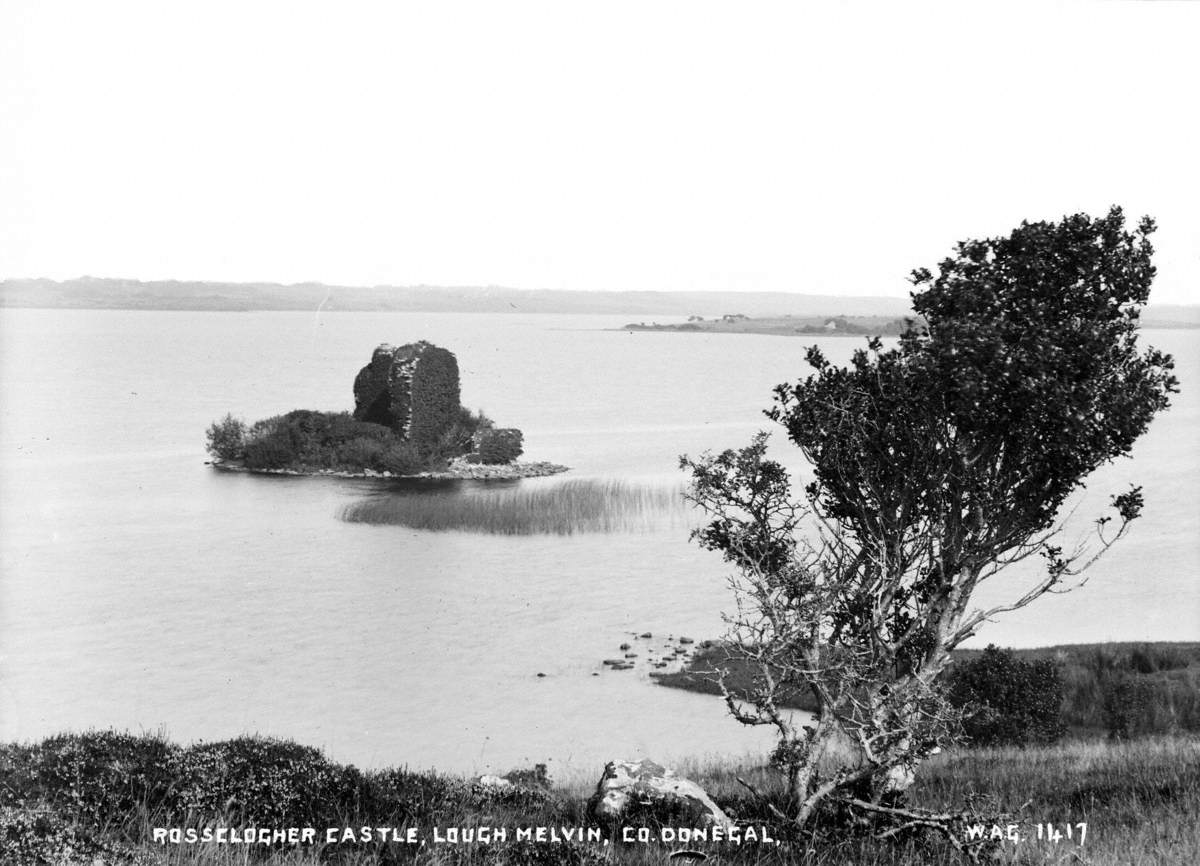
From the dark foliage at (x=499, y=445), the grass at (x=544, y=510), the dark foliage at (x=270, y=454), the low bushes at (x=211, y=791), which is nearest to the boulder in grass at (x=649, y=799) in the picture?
the low bushes at (x=211, y=791)

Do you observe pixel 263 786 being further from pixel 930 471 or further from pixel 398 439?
pixel 398 439

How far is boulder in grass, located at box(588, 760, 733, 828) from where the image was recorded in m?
14.4

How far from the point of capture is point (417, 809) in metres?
13.9

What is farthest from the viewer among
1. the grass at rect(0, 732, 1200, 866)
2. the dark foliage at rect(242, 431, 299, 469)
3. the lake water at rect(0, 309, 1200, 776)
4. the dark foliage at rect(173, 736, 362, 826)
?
the dark foliage at rect(242, 431, 299, 469)

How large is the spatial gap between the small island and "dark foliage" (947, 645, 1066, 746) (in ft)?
147

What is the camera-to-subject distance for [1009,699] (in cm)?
2689

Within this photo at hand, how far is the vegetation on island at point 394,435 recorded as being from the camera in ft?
235

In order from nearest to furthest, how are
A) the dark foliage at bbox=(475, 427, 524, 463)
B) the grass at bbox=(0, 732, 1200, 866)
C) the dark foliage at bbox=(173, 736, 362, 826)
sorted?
the grass at bbox=(0, 732, 1200, 866)
the dark foliage at bbox=(173, 736, 362, 826)
the dark foliage at bbox=(475, 427, 524, 463)

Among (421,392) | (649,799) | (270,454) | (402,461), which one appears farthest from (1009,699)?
(270,454)

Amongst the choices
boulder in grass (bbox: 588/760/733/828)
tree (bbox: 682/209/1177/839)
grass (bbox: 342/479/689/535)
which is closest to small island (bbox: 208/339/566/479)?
grass (bbox: 342/479/689/535)

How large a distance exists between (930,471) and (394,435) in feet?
199

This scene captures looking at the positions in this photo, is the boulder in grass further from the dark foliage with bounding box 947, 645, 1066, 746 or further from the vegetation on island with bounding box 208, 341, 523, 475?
the vegetation on island with bounding box 208, 341, 523, 475

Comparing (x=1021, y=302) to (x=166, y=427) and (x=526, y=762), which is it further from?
(x=166, y=427)

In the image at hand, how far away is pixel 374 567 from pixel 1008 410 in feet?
113
